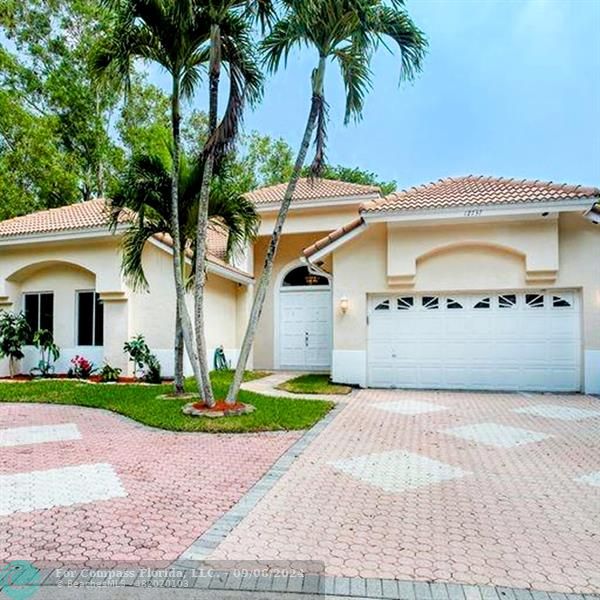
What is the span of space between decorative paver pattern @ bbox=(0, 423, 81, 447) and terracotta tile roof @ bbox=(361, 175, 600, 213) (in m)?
8.84

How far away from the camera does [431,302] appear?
45.5 feet

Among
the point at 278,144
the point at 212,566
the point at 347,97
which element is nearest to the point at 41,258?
the point at 347,97

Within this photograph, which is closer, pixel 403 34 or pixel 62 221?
pixel 403 34

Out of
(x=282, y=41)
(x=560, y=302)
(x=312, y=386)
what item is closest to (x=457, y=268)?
(x=560, y=302)

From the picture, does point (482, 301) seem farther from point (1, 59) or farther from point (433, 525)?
point (1, 59)

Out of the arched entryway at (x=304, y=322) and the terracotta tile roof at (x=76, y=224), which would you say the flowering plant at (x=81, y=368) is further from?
the arched entryway at (x=304, y=322)

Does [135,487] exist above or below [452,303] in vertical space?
below

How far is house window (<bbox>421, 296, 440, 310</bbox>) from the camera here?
1384 centimetres

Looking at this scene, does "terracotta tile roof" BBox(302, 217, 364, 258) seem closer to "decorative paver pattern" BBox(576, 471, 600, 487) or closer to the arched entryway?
the arched entryway

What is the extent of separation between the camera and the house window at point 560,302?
12984mm

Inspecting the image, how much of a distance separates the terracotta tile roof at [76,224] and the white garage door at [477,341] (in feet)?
18.7

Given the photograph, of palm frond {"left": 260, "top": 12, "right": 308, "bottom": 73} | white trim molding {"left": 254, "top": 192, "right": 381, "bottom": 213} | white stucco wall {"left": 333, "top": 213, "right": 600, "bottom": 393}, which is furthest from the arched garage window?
palm frond {"left": 260, "top": 12, "right": 308, "bottom": 73}

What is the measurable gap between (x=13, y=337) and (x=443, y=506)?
15.3 metres

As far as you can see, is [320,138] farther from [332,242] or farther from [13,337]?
[13,337]
